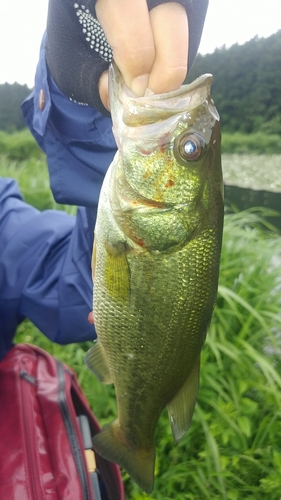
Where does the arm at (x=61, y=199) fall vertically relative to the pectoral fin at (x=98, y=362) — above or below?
above

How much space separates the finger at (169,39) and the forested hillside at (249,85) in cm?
3599

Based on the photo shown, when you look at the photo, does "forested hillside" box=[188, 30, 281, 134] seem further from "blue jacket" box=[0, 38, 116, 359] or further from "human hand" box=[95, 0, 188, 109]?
"human hand" box=[95, 0, 188, 109]

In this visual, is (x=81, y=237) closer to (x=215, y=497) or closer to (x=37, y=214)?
(x=37, y=214)

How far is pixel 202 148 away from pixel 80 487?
1.16 meters

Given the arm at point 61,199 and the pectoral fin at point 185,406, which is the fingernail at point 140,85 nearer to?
the arm at point 61,199

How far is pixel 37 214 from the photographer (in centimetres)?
213

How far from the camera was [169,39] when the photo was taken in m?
0.88

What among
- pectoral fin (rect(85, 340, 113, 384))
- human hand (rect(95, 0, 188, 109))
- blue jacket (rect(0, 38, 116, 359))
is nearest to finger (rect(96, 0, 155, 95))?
human hand (rect(95, 0, 188, 109))

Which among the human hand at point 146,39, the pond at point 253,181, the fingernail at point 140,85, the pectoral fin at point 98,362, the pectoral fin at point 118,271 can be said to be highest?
the pond at point 253,181

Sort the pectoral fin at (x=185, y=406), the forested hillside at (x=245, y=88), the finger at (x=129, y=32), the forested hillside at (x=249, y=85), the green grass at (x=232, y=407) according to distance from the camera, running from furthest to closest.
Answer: the forested hillside at (x=249, y=85) < the forested hillside at (x=245, y=88) < the green grass at (x=232, y=407) < the pectoral fin at (x=185, y=406) < the finger at (x=129, y=32)

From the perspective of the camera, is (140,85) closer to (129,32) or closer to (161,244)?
(129,32)

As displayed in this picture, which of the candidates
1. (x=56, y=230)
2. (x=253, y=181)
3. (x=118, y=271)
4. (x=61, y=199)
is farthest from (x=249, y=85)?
(x=118, y=271)

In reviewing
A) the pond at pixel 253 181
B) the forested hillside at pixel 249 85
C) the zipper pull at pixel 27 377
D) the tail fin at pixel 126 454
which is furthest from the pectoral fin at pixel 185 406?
the forested hillside at pixel 249 85

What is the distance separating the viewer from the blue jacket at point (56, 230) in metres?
1.53
